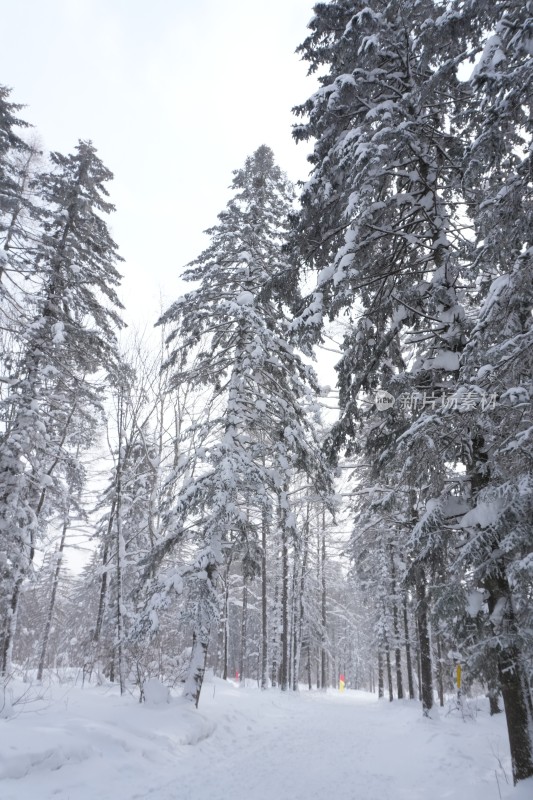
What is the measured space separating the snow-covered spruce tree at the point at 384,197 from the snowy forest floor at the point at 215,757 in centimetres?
284

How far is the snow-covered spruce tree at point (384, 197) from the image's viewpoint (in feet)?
20.5

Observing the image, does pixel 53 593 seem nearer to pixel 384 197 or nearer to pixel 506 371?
pixel 384 197

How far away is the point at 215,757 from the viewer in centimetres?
741

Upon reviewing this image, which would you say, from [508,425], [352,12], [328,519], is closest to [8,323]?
[352,12]

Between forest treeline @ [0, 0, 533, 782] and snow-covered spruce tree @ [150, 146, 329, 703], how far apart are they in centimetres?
7

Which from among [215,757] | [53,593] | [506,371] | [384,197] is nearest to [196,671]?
[215,757]

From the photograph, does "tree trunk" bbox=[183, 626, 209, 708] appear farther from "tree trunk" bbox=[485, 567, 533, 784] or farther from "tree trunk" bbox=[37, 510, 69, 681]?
"tree trunk" bbox=[37, 510, 69, 681]

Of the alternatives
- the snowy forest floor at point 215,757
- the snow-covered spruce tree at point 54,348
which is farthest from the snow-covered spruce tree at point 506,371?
the snow-covered spruce tree at point 54,348

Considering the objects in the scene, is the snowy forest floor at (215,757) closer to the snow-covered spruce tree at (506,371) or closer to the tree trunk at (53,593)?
the snow-covered spruce tree at (506,371)

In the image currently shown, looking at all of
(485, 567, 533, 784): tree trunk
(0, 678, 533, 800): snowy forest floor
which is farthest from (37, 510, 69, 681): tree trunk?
(485, 567, 533, 784): tree trunk

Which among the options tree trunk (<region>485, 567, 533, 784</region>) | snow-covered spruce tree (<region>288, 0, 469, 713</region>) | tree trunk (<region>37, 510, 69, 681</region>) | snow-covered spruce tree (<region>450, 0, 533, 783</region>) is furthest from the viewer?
tree trunk (<region>37, 510, 69, 681</region>)

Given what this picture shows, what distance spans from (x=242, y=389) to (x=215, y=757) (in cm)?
758

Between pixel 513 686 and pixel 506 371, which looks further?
pixel 513 686

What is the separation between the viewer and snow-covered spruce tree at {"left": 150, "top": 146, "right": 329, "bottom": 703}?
376 inches
